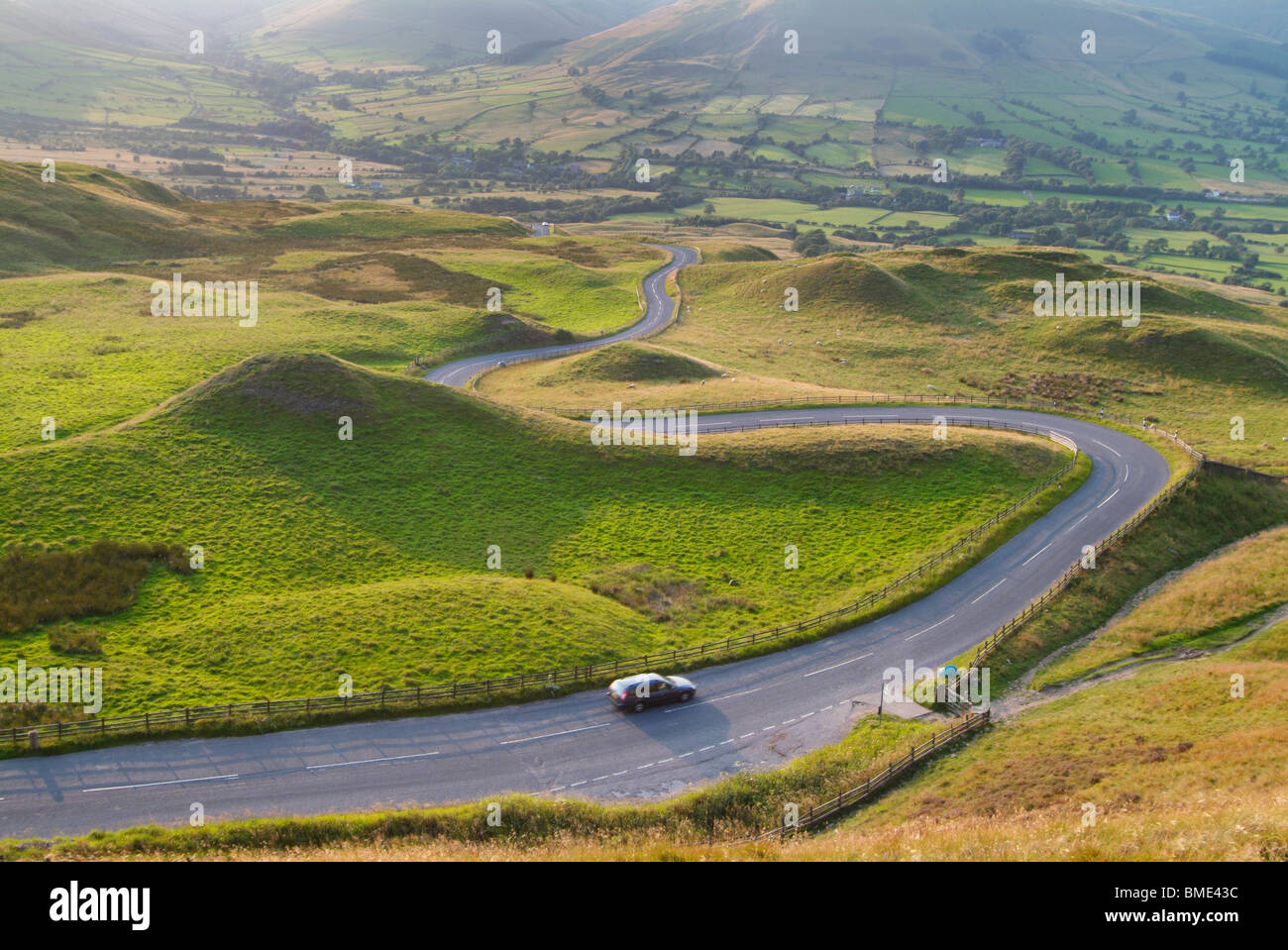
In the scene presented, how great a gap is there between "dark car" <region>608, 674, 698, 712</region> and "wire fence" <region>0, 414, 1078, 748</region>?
6.29 ft

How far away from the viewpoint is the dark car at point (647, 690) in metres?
35.4

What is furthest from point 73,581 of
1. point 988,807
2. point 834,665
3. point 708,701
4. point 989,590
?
point 989,590

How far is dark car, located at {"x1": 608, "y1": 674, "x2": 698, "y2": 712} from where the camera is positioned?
35375 mm

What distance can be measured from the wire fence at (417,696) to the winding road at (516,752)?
727 mm

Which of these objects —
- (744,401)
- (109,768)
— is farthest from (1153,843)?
(744,401)

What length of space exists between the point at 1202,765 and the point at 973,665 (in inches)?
450

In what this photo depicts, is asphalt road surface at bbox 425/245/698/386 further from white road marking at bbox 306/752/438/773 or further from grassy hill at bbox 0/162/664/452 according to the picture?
white road marking at bbox 306/752/438/773

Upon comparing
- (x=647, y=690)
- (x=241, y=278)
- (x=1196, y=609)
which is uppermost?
(x=241, y=278)

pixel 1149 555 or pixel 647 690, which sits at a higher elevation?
pixel 1149 555

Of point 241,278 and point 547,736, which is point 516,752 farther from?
point 241,278

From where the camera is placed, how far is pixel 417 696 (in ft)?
113

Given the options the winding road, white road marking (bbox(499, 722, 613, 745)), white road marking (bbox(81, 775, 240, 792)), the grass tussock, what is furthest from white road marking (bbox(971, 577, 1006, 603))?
the grass tussock

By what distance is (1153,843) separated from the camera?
752 inches

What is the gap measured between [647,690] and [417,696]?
9482 millimetres
